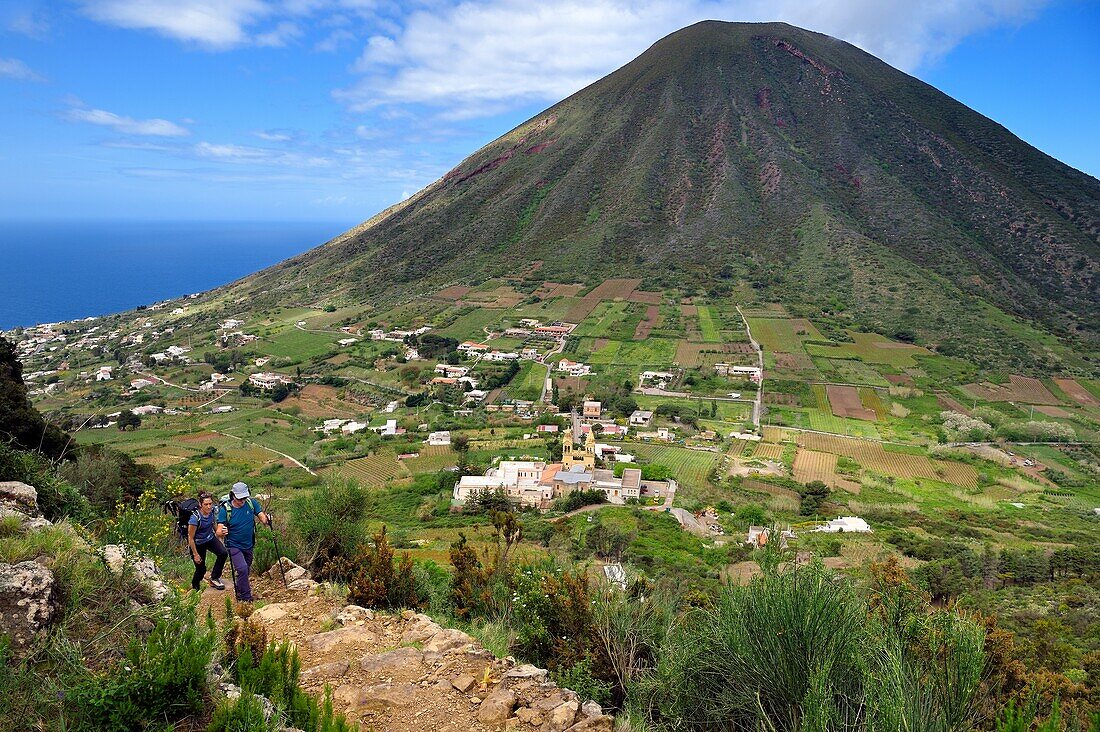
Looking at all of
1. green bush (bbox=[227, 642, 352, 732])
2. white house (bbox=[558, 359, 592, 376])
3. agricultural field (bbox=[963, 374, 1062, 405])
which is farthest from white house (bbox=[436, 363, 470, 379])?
green bush (bbox=[227, 642, 352, 732])

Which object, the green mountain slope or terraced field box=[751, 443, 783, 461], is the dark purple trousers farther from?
the green mountain slope

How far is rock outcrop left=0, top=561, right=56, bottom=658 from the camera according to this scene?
3129mm

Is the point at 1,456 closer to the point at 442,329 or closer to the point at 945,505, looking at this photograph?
the point at 945,505

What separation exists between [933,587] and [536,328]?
41.1 meters

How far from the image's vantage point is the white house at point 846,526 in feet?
67.1

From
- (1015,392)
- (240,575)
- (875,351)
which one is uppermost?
(875,351)

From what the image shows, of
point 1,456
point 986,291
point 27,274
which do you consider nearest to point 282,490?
point 1,456

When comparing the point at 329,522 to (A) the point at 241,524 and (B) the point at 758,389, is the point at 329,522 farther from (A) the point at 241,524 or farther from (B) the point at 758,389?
(B) the point at 758,389

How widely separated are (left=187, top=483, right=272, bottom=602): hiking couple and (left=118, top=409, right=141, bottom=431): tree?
35.5 meters

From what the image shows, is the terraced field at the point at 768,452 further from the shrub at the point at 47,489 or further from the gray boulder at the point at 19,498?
the gray boulder at the point at 19,498

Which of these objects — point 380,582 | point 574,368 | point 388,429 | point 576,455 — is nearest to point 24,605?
point 380,582

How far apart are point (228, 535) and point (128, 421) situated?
36.9 meters

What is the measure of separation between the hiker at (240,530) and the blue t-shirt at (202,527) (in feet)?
0.35

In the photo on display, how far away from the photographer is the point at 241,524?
19.2 ft
